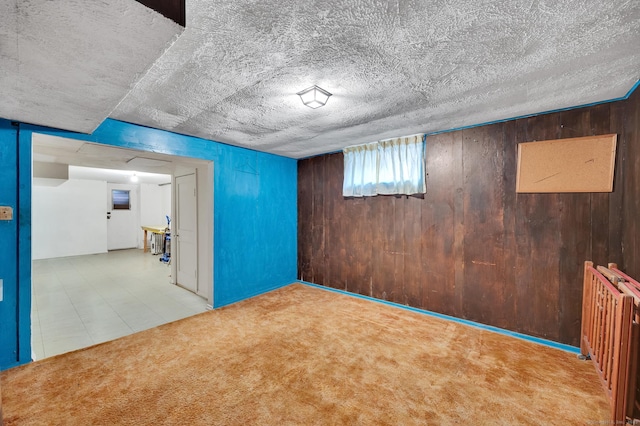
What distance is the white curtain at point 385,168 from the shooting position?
3314mm

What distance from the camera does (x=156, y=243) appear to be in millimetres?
7629

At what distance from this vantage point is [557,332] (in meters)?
2.52

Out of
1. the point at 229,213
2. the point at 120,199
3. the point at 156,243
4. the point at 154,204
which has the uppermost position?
the point at 120,199

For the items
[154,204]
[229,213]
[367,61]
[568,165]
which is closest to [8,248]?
[229,213]

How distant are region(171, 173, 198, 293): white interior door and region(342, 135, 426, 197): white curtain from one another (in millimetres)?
2461

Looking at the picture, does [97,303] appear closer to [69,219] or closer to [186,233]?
[186,233]

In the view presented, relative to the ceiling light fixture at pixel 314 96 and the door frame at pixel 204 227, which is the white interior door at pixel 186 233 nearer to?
the door frame at pixel 204 227

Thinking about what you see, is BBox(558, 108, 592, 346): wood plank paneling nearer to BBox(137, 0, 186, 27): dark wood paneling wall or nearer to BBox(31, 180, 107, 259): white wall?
BBox(137, 0, 186, 27): dark wood paneling wall

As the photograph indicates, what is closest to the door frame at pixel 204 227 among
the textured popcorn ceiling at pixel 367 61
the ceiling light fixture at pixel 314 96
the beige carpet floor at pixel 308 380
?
the beige carpet floor at pixel 308 380

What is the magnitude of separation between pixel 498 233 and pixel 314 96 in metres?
2.48

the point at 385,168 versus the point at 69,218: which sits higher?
the point at 385,168

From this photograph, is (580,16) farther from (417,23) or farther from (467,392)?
(467,392)

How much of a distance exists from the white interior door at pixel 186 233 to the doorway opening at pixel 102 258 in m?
0.02

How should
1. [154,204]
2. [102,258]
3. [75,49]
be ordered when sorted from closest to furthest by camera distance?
1. [75,49]
2. [102,258]
3. [154,204]
